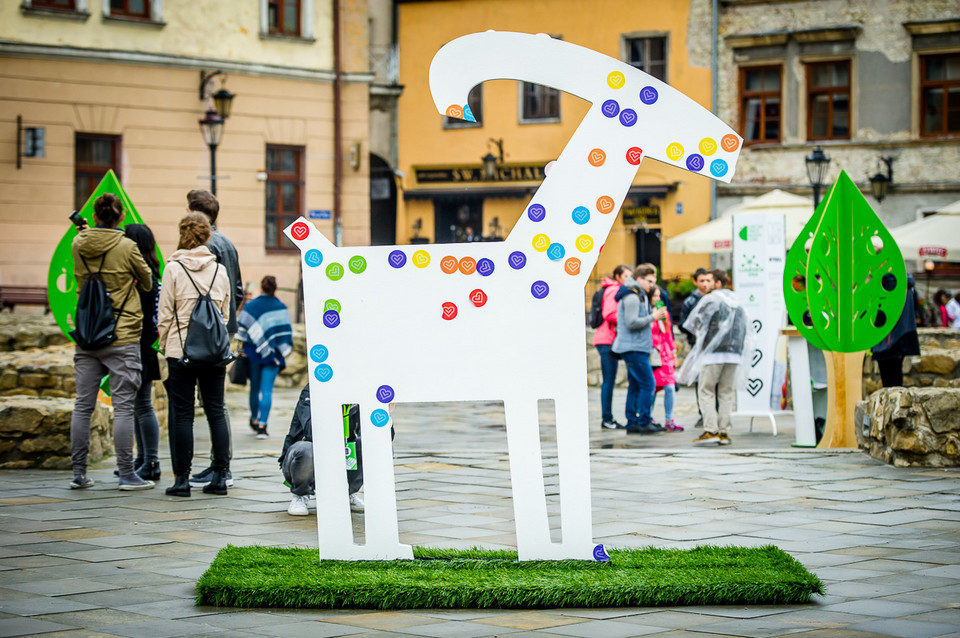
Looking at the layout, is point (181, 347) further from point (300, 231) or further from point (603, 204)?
point (603, 204)

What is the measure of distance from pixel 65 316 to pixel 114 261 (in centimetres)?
319

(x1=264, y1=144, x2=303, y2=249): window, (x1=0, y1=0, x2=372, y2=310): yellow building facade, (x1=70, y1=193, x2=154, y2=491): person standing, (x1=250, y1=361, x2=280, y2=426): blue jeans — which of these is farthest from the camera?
(x1=264, y1=144, x2=303, y2=249): window

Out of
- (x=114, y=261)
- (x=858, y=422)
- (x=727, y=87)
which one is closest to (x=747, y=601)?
(x=114, y=261)

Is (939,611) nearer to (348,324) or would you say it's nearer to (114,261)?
(348,324)

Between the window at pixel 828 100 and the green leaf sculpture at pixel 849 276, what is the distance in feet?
65.1

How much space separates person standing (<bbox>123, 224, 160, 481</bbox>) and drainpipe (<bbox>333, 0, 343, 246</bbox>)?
56.4 ft

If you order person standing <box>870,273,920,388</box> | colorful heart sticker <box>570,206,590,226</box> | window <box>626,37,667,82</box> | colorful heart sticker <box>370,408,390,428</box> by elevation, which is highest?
window <box>626,37,667,82</box>

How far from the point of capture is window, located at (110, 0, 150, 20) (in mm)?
23281

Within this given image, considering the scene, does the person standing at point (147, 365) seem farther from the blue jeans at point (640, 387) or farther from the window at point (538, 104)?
the window at point (538, 104)

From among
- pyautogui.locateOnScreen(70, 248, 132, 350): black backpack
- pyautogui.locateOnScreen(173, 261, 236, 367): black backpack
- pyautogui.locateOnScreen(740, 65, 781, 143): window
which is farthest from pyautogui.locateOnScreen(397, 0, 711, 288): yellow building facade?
pyautogui.locateOnScreen(173, 261, 236, 367): black backpack

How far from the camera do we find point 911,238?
21.4 meters

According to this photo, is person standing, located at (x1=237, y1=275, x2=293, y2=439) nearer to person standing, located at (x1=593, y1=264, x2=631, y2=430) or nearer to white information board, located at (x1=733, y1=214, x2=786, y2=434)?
person standing, located at (x1=593, y1=264, x2=631, y2=430)

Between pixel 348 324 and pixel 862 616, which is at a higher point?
pixel 348 324

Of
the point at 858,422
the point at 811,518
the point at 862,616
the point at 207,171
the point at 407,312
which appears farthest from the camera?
the point at 207,171
